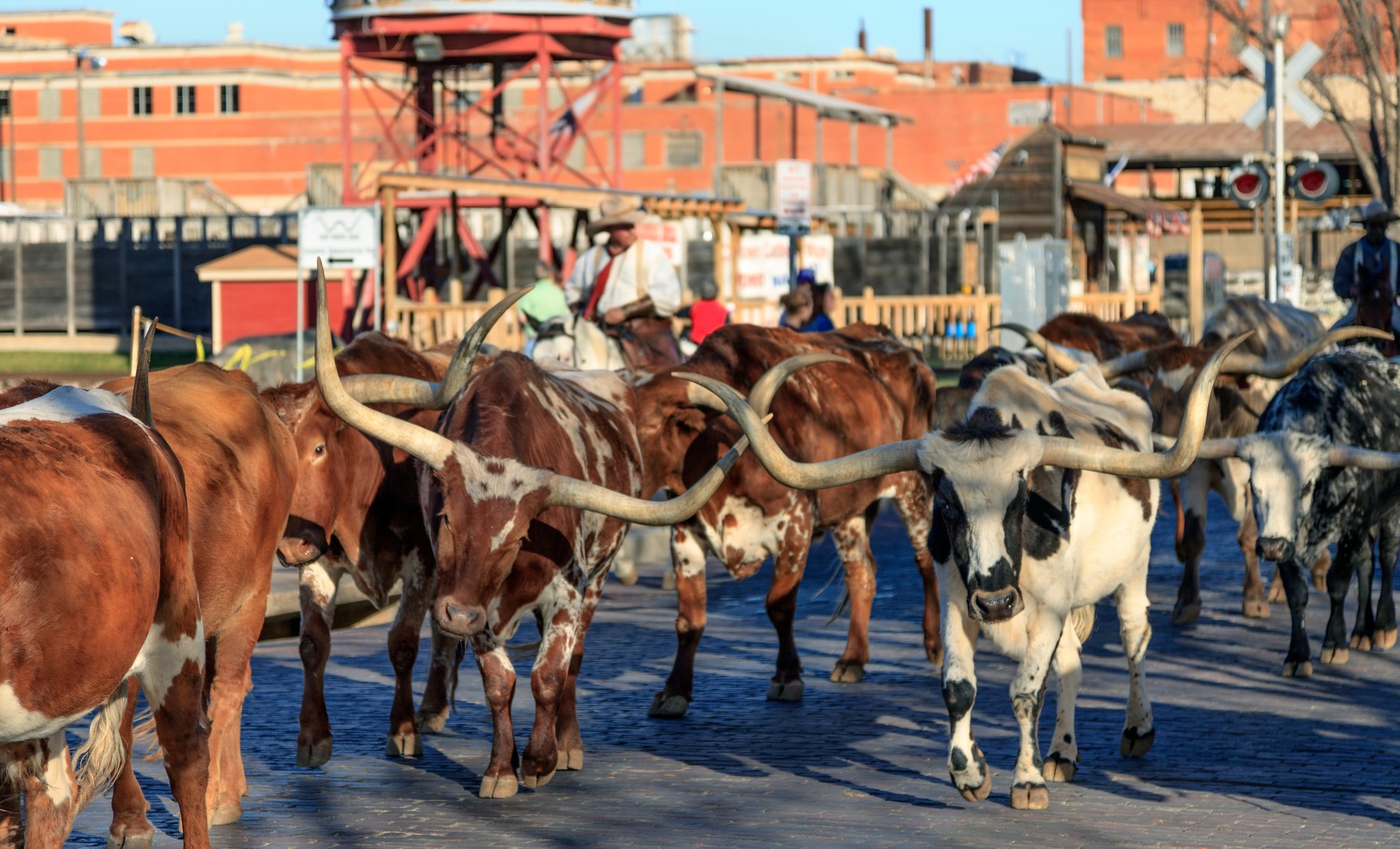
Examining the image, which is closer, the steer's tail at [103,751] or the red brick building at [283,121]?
the steer's tail at [103,751]

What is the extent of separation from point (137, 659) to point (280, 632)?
682 cm

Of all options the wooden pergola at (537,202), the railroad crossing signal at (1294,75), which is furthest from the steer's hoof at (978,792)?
the railroad crossing signal at (1294,75)

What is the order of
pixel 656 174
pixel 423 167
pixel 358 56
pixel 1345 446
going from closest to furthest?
pixel 1345 446, pixel 358 56, pixel 423 167, pixel 656 174

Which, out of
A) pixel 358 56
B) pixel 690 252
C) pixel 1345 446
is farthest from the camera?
pixel 690 252

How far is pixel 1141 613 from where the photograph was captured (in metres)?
8.18

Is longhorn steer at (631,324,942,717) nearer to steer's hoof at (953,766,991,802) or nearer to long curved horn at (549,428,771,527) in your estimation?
long curved horn at (549,428,771,527)

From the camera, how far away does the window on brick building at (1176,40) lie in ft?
309

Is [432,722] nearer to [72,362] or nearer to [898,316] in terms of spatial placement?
[898,316]

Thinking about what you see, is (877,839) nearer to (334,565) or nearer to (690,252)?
(334,565)

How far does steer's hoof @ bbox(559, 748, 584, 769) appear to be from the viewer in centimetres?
786

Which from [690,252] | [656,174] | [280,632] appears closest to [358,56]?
[690,252]

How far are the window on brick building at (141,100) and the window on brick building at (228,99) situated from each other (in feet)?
10.3

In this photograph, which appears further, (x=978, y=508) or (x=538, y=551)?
(x=538, y=551)

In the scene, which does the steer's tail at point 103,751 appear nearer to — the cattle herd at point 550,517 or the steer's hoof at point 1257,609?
the cattle herd at point 550,517
